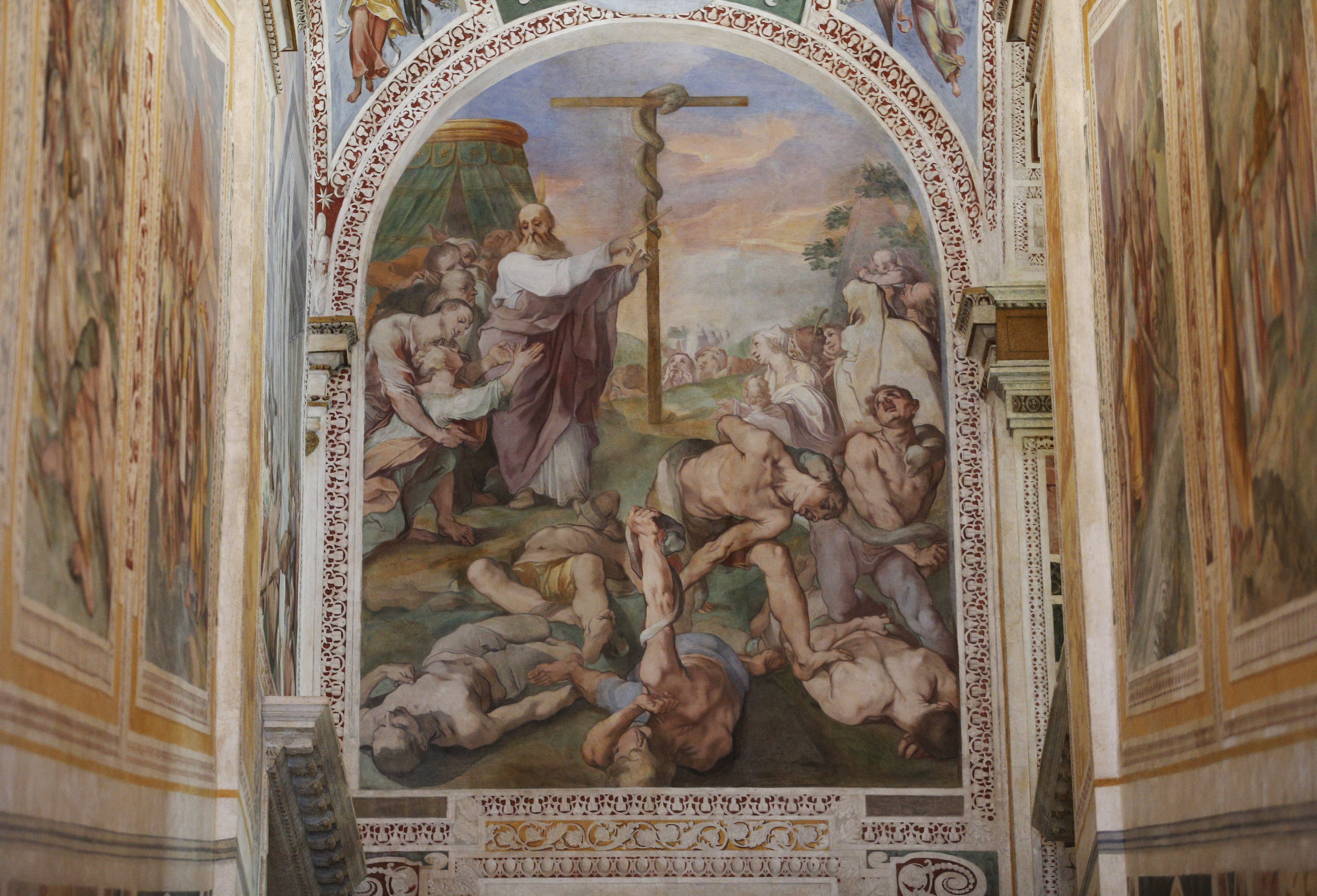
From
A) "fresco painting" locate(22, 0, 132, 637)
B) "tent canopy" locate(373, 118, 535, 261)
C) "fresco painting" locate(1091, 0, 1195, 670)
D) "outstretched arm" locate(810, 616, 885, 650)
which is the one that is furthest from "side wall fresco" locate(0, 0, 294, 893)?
"outstretched arm" locate(810, 616, 885, 650)

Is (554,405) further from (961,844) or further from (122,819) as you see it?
(122,819)

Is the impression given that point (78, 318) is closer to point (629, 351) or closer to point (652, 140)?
point (629, 351)

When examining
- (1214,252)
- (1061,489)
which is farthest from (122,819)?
(1061,489)

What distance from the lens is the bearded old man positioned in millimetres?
13734

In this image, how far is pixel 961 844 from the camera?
1273 cm

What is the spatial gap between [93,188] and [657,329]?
904cm

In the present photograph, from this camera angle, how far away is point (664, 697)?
519 inches

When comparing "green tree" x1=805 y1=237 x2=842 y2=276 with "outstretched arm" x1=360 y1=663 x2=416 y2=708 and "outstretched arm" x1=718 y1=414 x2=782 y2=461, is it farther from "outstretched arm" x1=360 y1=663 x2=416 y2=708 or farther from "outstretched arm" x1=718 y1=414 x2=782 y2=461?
"outstretched arm" x1=360 y1=663 x2=416 y2=708

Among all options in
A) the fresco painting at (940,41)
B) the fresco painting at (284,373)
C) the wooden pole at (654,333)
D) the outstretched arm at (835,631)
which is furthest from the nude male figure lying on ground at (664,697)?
the fresco painting at (940,41)

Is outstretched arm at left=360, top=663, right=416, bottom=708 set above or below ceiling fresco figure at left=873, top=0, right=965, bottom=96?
below

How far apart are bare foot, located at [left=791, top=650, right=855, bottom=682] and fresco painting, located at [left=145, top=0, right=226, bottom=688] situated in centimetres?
670

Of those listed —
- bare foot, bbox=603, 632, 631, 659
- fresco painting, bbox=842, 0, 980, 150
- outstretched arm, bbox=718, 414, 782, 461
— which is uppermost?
fresco painting, bbox=842, 0, 980, 150

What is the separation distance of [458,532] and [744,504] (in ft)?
7.46

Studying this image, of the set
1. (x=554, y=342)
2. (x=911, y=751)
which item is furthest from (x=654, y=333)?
(x=911, y=751)
